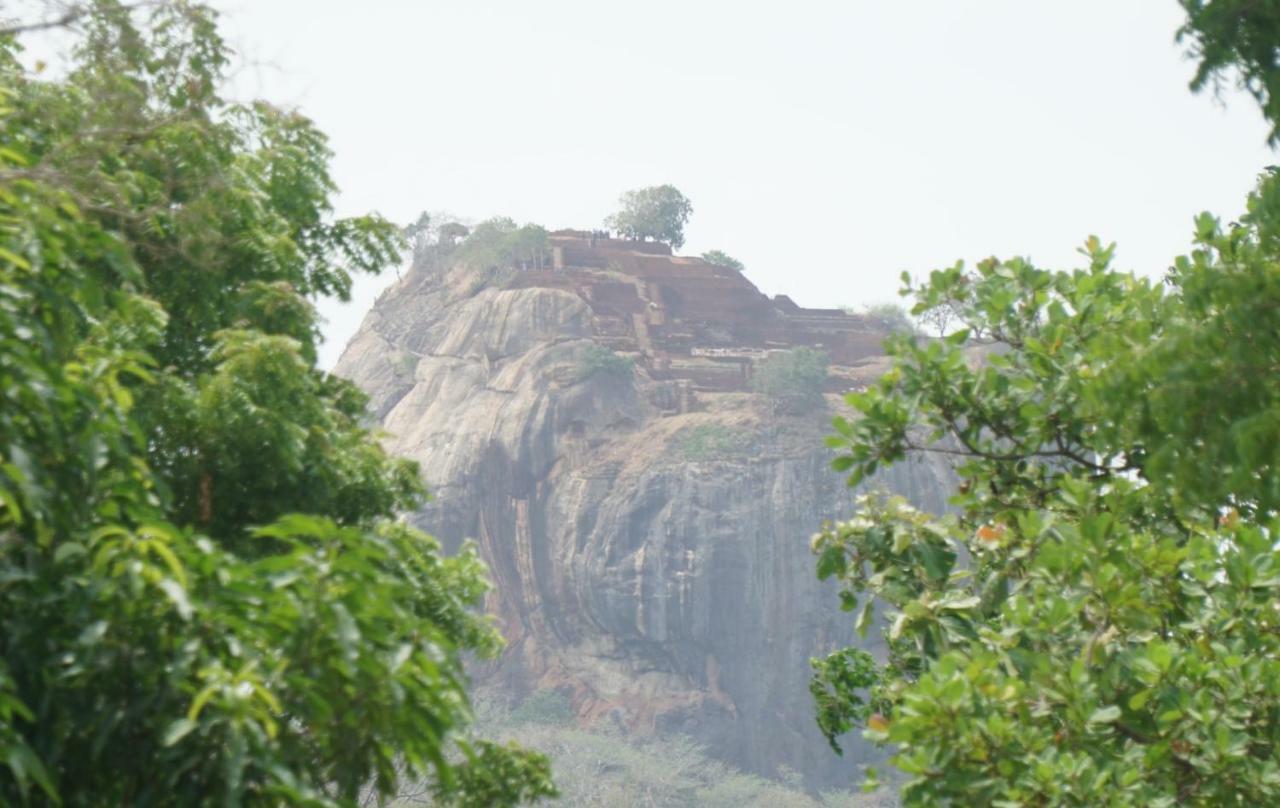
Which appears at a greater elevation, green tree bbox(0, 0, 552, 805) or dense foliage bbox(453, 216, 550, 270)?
dense foliage bbox(453, 216, 550, 270)

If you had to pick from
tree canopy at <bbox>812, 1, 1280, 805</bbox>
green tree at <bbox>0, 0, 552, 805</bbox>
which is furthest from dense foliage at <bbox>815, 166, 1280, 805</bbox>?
green tree at <bbox>0, 0, 552, 805</bbox>

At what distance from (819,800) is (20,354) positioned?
200 ft

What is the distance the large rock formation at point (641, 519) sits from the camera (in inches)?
2450

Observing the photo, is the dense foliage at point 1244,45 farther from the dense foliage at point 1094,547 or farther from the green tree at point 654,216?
the green tree at point 654,216

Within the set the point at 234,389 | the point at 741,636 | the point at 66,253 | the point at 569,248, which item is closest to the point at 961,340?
the point at 234,389

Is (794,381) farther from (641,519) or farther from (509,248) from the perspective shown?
(509,248)

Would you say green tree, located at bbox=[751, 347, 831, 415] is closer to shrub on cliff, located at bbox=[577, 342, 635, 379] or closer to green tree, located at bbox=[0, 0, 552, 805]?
shrub on cliff, located at bbox=[577, 342, 635, 379]

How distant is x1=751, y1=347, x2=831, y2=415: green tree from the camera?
211 ft

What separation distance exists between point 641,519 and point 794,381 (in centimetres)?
822

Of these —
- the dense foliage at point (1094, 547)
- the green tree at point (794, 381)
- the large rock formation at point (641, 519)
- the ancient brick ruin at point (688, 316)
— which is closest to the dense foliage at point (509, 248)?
the ancient brick ruin at point (688, 316)

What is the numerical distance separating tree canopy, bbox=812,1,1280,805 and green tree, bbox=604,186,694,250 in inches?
2684

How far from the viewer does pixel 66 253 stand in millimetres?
3807

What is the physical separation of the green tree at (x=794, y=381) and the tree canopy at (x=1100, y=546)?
5729 centimetres

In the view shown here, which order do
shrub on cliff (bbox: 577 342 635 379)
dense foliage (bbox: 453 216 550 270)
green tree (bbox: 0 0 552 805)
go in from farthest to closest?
dense foliage (bbox: 453 216 550 270)
shrub on cliff (bbox: 577 342 635 379)
green tree (bbox: 0 0 552 805)
